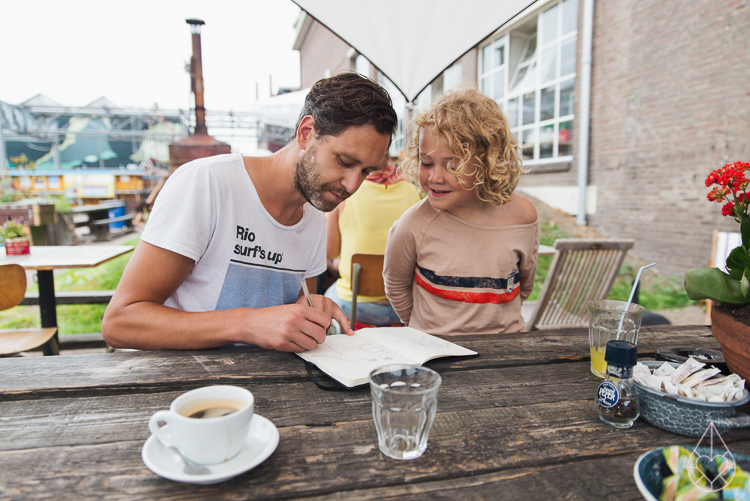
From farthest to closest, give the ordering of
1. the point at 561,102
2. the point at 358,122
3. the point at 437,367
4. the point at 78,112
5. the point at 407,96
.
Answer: the point at 78,112 < the point at 561,102 < the point at 407,96 < the point at 358,122 < the point at 437,367

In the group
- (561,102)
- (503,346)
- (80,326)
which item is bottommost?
(80,326)

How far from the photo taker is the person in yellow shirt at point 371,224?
272cm

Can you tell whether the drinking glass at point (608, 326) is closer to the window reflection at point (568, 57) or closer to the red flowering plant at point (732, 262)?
the red flowering plant at point (732, 262)

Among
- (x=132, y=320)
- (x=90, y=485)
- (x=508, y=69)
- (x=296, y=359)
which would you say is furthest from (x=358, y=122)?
(x=508, y=69)

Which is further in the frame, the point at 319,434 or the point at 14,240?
the point at 14,240

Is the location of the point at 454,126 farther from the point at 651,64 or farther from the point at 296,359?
the point at 651,64

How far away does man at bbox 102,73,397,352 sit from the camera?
3.72 feet

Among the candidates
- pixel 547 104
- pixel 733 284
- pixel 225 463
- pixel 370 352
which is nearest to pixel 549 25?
pixel 547 104

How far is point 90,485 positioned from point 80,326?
16.0ft

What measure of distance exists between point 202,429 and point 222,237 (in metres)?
0.92

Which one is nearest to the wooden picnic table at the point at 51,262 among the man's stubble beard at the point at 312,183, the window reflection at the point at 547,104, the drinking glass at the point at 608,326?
the man's stubble beard at the point at 312,183

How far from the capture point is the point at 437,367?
1.06 metres

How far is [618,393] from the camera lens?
0.76 meters

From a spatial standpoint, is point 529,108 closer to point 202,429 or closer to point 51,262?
point 51,262
